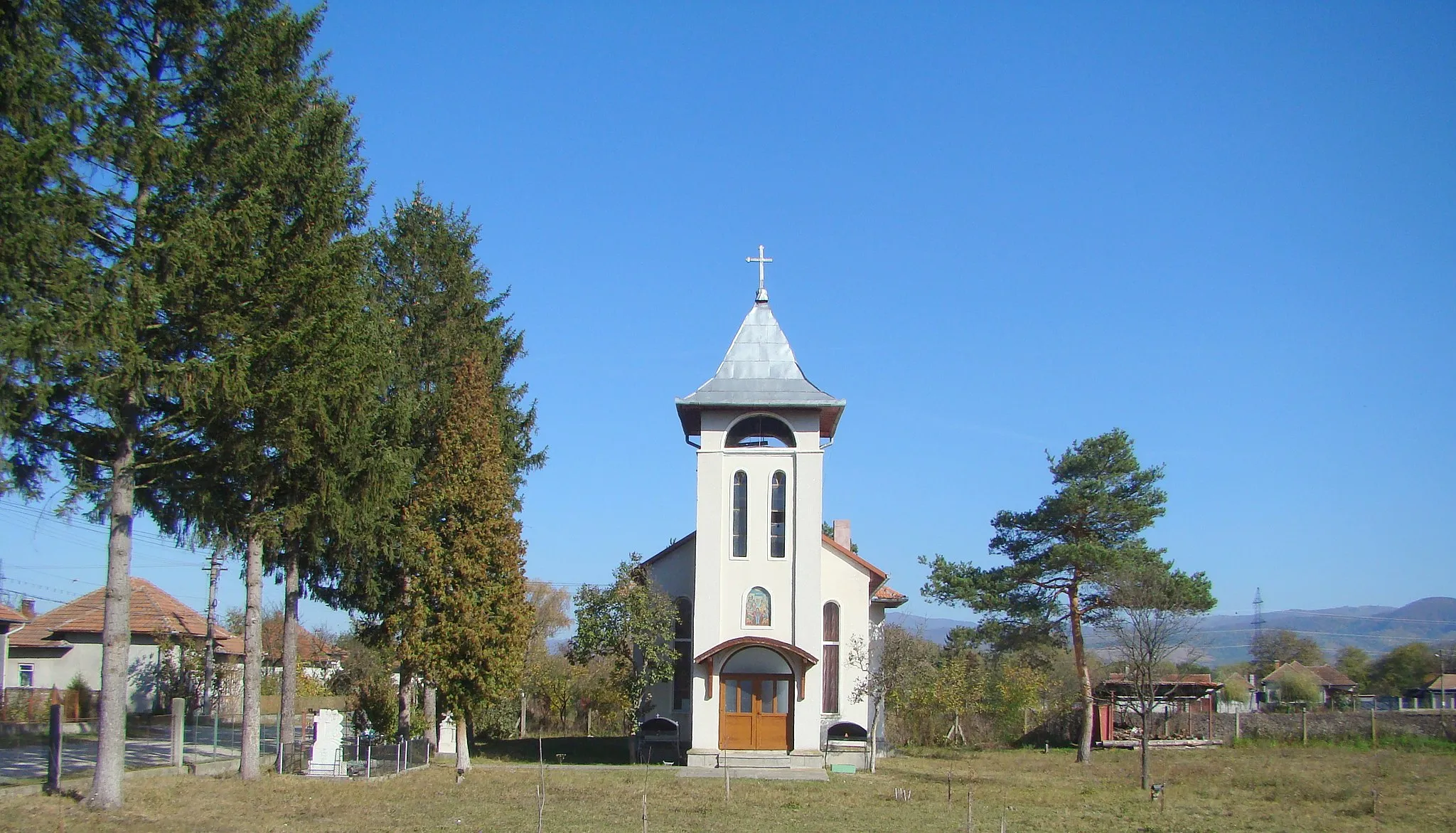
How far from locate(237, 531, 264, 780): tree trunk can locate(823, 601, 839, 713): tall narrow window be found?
15977mm

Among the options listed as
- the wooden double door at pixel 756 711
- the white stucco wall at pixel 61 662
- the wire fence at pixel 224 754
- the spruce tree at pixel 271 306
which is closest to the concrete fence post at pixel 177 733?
the wire fence at pixel 224 754

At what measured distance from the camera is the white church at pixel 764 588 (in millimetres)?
30156

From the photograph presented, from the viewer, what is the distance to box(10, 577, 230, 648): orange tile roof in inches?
1486

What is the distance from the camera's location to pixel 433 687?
2578 centimetres

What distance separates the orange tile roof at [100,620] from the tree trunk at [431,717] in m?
13.3

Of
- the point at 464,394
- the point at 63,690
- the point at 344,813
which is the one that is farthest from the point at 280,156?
the point at 63,690

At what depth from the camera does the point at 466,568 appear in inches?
1011

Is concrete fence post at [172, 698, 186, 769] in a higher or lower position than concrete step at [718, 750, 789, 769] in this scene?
higher

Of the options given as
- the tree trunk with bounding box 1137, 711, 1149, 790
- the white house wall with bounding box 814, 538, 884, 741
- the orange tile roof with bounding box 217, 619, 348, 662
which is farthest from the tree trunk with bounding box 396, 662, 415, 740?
the orange tile roof with bounding box 217, 619, 348, 662

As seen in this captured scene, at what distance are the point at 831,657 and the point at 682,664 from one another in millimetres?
4331

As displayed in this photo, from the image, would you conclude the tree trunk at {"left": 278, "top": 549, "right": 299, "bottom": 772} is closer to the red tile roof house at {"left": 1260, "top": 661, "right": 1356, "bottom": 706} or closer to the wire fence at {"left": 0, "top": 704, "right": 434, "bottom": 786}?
the wire fence at {"left": 0, "top": 704, "right": 434, "bottom": 786}

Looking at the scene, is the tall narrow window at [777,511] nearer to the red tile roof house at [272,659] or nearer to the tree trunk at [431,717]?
the tree trunk at [431,717]

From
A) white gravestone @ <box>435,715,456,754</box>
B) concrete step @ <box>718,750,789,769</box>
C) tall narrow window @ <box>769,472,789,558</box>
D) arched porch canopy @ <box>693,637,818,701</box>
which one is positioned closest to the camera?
concrete step @ <box>718,750,789,769</box>

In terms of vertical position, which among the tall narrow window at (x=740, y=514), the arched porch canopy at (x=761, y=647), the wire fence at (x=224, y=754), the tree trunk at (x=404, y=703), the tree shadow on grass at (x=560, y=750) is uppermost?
the tall narrow window at (x=740, y=514)
